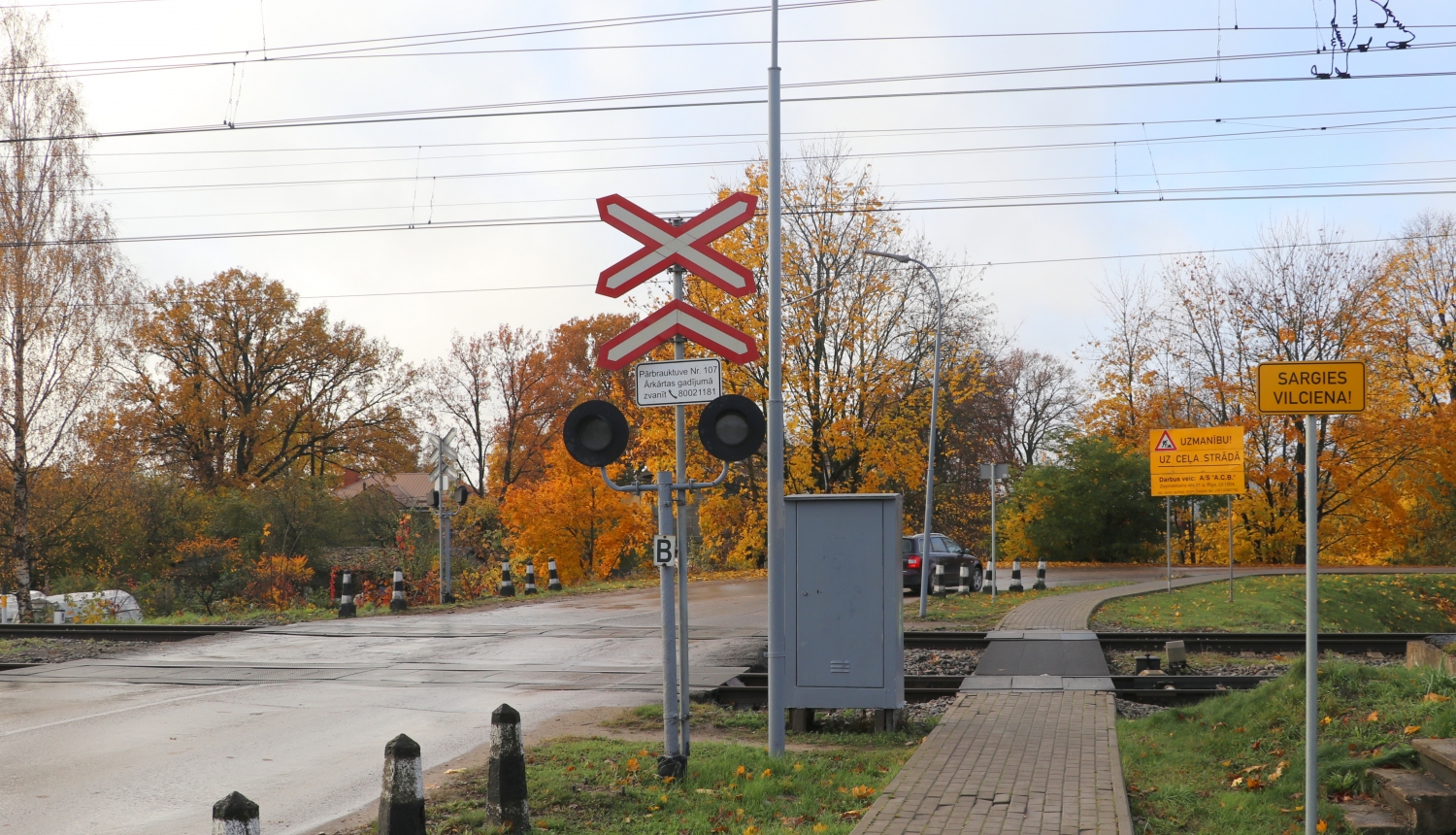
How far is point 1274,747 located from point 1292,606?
15.6 m

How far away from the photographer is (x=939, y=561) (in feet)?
87.8

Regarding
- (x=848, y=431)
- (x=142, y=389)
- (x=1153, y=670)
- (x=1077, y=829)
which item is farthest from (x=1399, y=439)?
(x=142, y=389)

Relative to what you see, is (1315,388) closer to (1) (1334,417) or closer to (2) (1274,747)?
(2) (1274,747)

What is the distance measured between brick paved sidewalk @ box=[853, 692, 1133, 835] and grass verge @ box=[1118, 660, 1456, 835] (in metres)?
0.25

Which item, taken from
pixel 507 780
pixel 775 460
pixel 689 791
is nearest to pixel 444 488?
pixel 775 460

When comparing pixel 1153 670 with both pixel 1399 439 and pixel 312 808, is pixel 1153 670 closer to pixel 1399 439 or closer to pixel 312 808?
pixel 312 808

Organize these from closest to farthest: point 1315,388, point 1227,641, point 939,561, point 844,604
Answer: point 1315,388
point 844,604
point 1227,641
point 939,561

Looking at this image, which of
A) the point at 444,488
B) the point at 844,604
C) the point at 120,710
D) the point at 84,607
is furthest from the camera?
the point at 84,607

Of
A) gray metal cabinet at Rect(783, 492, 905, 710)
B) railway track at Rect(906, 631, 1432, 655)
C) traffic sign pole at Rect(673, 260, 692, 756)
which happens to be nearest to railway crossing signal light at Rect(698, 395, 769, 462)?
traffic sign pole at Rect(673, 260, 692, 756)

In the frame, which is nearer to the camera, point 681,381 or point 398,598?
point 681,381

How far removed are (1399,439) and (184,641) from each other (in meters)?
34.9

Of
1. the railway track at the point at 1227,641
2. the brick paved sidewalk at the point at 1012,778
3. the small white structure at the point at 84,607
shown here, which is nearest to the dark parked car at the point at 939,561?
the railway track at the point at 1227,641

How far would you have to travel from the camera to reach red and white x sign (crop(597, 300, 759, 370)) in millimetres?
7289

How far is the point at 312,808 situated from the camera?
22.5 feet
